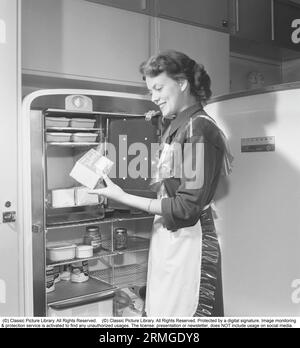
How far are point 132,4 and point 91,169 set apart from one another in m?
0.93

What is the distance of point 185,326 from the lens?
3.80 ft

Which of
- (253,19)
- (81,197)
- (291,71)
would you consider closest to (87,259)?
(81,197)

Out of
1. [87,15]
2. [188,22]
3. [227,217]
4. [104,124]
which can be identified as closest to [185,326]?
[227,217]

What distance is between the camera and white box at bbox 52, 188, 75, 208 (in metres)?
1.59

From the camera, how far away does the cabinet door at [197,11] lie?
1.93 metres

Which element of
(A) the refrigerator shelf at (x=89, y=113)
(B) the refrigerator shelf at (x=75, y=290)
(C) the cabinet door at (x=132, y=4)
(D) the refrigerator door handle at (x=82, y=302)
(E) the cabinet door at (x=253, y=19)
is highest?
(E) the cabinet door at (x=253, y=19)

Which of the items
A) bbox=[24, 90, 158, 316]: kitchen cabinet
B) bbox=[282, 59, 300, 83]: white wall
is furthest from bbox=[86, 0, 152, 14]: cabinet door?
bbox=[282, 59, 300, 83]: white wall

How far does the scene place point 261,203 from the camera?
1278 mm

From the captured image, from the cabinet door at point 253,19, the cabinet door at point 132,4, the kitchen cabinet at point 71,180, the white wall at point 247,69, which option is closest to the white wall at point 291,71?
the white wall at point 247,69

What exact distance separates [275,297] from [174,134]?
0.59 meters

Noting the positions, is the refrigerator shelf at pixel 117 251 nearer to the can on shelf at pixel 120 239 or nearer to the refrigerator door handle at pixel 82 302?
the can on shelf at pixel 120 239

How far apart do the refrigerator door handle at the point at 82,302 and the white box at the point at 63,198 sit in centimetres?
36

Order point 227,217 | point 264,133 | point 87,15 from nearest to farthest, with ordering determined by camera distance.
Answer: point 264,133, point 227,217, point 87,15
